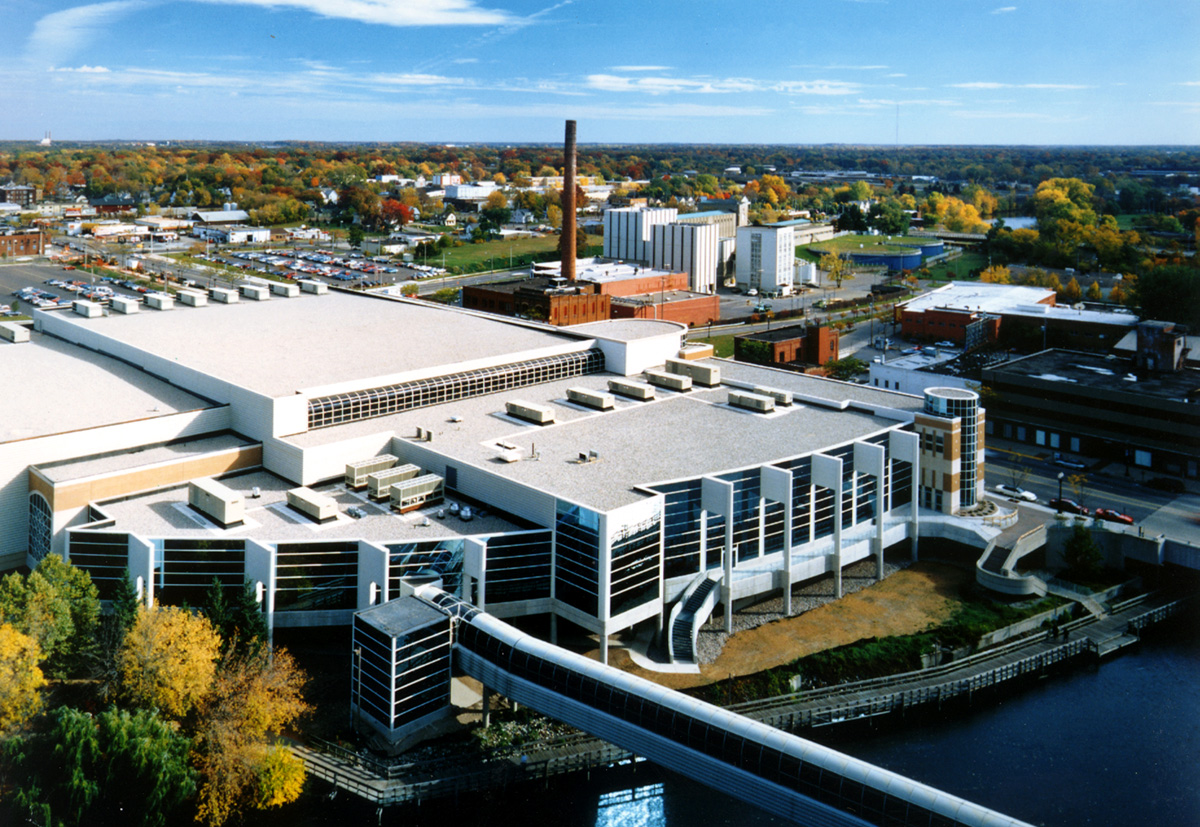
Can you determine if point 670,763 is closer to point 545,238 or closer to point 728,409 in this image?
point 728,409

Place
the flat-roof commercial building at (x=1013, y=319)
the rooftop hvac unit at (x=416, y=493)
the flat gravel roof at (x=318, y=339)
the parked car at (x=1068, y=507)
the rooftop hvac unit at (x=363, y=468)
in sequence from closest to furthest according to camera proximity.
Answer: the rooftop hvac unit at (x=416, y=493), the rooftop hvac unit at (x=363, y=468), the flat gravel roof at (x=318, y=339), the parked car at (x=1068, y=507), the flat-roof commercial building at (x=1013, y=319)

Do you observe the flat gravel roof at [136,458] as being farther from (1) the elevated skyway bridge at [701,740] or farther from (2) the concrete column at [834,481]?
(2) the concrete column at [834,481]

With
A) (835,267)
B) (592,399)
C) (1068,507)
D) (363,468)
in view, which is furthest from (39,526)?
(835,267)

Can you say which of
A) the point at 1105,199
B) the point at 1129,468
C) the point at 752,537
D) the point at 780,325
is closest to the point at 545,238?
the point at 780,325

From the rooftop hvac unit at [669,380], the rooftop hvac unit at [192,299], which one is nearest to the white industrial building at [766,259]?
the rooftop hvac unit at [669,380]

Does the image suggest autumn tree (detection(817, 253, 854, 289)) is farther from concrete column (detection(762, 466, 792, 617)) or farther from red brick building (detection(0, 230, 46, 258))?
red brick building (detection(0, 230, 46, 258))

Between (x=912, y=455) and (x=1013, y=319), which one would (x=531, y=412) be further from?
(x=1013, y=319)
